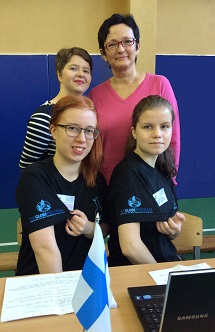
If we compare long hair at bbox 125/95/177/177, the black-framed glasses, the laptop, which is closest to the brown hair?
long hair at bbox 125/95/177/177

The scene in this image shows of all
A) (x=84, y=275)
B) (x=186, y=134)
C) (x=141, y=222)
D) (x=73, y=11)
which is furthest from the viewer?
(x=186, y=134)

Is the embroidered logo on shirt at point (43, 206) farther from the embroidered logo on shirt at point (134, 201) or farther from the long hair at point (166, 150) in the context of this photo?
the long hair at point (166, 150)

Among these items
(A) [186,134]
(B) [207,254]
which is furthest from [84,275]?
(A) [186,134]

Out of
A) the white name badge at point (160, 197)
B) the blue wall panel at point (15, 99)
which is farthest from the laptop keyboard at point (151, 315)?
the blue wall panel at point (15, 99)

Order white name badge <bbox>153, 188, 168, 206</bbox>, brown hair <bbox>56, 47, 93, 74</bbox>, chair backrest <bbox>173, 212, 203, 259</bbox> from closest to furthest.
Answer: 1. white name badge <bbox>153, 188, 168, 206</bbox>
2. chair backrest <bbox>173, 212, 203, 259</bbox>
3. brown hair <bbox>56, 47, 93, 74</bbox>

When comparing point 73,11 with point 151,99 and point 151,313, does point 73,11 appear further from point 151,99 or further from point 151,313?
point 151,313

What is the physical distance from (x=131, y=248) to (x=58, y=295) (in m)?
0.50

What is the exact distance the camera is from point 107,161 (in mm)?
2395

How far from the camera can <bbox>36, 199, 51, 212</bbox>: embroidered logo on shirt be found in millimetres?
1661

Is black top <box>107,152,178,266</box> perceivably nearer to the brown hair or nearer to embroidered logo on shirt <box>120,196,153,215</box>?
embroidered logo on shirt <box>120,196,153,215</box>

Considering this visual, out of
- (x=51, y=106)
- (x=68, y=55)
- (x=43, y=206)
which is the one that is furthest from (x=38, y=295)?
(x=68, y=55)

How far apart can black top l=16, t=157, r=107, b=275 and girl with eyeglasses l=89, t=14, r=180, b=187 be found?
531 millimetres

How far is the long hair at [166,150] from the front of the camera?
1990 mm

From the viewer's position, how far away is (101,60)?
15.2 feet
